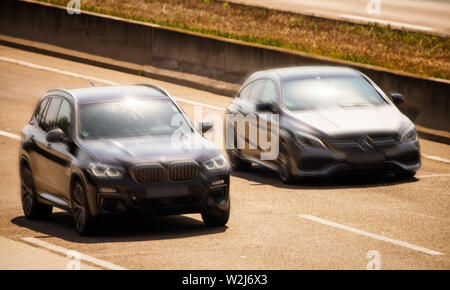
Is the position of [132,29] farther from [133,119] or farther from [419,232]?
[419,232]

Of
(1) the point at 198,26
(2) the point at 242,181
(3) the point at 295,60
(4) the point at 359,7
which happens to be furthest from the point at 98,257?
(4) the point at 359,7

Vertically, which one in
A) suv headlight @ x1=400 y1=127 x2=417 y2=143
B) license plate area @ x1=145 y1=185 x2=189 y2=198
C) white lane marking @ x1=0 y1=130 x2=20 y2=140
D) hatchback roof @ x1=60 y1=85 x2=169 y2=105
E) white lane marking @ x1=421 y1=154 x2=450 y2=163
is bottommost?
white lane marking @ x1=0 y1=130 x2=20 y2=140

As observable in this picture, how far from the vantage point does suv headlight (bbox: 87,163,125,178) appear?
12875 mm

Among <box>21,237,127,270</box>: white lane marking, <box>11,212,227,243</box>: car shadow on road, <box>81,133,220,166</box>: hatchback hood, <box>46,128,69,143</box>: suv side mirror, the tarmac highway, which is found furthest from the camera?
<box>46,128,69,143</box>: suv side mirror

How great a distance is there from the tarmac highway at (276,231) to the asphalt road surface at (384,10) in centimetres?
1406

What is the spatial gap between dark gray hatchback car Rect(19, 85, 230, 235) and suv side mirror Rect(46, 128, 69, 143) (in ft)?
0.04

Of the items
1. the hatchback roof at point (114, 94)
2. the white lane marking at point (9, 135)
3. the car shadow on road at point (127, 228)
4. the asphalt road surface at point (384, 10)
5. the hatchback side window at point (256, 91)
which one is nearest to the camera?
the car shadow on road at point (127, 228)

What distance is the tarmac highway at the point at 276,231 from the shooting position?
11555 millimetres

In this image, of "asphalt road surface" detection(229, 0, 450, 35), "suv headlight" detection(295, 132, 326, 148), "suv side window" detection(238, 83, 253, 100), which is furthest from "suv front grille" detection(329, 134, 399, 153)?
"asphalt road surface" detection(229, 0, 450, 35)

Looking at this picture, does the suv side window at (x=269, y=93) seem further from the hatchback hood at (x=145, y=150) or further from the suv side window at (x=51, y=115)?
the hatchback hood at (x=145, y=150)

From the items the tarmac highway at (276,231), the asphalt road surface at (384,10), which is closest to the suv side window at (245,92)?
the tarmac highway at (276,231)

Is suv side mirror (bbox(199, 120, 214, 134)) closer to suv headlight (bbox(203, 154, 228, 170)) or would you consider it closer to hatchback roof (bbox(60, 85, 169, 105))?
hatchback roof (bbox(60, 85, 169, 105))

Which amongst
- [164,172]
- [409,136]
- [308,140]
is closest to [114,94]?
[164,172]

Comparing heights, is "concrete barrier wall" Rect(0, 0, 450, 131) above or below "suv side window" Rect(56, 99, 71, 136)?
below
